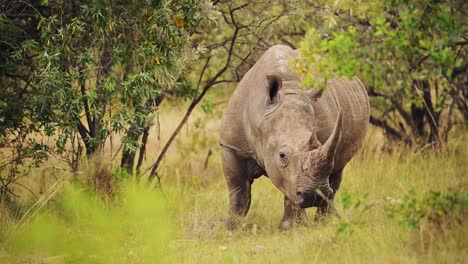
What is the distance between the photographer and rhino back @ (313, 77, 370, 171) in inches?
327

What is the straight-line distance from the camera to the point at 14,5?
9.06 metres

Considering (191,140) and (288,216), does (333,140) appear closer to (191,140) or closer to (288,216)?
(288,216)

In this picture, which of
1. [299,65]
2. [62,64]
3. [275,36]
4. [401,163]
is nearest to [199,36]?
[275,36]

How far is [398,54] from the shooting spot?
980cm

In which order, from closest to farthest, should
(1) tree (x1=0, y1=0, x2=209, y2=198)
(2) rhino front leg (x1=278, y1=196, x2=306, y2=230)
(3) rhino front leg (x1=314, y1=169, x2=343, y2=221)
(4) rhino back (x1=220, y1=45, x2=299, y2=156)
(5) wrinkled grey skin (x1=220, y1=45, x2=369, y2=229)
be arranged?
(5) wrinkled grey skin (x1=220, y1=45, x2=369, y2=229), (4) rhino back (x1=220, y1=45, x2=299, y2=156), (2) rhino front leg (x1=278, y1=196, x2=306, y2=230), (1) tree (x1=0, y1=0, x2=209, y2=198), (3) rhino front leg (x1=314, y1=169, x2=343, y2=221)

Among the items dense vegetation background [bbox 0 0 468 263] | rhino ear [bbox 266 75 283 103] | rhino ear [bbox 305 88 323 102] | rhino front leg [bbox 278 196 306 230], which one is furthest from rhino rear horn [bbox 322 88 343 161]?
rhino front leg [bbox 278 196 306 230]

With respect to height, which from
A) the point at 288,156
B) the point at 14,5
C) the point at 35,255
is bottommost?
the point at 35,255

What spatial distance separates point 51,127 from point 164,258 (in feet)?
8.88

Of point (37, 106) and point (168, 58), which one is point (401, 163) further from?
point (37, 106)

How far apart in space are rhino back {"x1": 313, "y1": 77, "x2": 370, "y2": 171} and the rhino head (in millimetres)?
431

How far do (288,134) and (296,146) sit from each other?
21 centimetres

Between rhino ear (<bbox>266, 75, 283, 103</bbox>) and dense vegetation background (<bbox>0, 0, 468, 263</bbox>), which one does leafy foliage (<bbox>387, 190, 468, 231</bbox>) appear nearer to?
dense vegetation background (<bbox>0, 0, 468, 263</bbox>)

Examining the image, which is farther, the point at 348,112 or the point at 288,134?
the point at 348,112

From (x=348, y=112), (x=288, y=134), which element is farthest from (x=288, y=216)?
(x=348, y=112)
